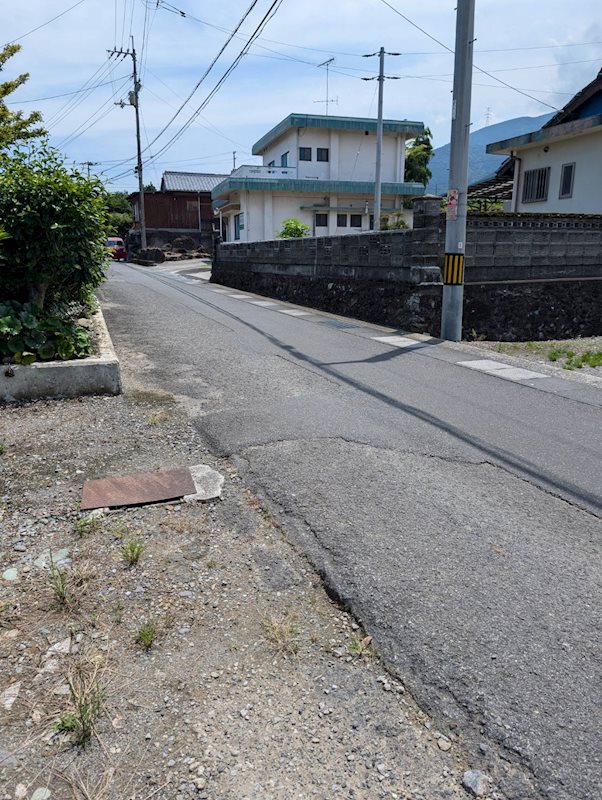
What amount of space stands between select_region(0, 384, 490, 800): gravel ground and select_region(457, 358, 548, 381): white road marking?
15.7 feet

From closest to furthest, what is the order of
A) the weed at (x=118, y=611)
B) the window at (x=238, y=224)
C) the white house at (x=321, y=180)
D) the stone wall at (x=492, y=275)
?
the weed at (x=118, y=611) < the stone wall at (x=492, y=275) < the white house at (x=321, y=180) < the window at (x=238, y=224)

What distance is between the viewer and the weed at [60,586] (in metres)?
2.90

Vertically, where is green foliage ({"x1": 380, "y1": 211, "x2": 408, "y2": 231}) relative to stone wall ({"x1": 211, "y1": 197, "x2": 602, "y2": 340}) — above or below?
above

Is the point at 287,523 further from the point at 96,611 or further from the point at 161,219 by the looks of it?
the point at 161,219

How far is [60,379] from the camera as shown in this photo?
5938 mm

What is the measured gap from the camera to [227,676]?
2.43 m

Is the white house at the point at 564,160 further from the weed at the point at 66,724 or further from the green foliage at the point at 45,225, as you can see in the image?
the weed at the point at 66,724

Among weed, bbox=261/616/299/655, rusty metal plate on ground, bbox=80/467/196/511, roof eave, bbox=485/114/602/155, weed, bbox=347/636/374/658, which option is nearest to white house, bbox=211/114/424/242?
roof eave, bbox=485/114/602/155

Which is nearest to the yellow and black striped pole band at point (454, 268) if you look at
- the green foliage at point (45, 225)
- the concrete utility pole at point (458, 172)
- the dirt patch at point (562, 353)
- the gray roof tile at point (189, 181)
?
the concrete utility pole at point (458, 172)

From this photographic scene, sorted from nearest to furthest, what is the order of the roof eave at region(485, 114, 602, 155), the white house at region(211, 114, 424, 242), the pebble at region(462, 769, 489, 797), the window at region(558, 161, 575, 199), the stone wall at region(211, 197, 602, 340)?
the pebble at region(462, 769, 489, 797) < the stone wall at region(211, 197, 602, 340) < the roof eave at region(485, 114, 602, 155) < the window at region(558, 161, 575, 199) < the white house at region(211, 114, 424, 242)

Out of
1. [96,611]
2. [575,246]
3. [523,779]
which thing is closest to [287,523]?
[96,611]

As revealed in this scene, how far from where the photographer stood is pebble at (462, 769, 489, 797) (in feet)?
6.27

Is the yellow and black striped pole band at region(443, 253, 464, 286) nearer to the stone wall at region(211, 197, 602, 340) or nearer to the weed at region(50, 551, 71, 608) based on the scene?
the stone wall at region(211, 197, 602, 340)

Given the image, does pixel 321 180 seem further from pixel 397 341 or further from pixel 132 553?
pixel 132 553
